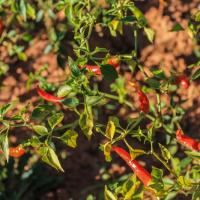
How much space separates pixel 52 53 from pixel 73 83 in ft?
6.50

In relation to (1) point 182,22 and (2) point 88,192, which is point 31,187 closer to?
(2) point 88,192

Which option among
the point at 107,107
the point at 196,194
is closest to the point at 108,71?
the point at 196,194

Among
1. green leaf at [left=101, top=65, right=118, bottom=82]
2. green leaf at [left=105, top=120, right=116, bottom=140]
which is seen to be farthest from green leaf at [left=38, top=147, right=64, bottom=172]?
green leaf at [left=101, top=65, right=118, bottom=82]

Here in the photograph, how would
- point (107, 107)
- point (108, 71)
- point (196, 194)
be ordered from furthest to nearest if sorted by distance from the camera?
1. point (107, 107)
2. point (108, 71)
3. point (196, 194)

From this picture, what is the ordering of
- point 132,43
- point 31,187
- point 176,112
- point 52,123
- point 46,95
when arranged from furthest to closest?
point 132,43 < point 31,187 < point 176,112 < point 46,95 < point 52,123

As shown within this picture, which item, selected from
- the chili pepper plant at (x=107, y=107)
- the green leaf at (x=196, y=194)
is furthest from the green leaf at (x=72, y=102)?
the green leaf at (x=196, y=194)

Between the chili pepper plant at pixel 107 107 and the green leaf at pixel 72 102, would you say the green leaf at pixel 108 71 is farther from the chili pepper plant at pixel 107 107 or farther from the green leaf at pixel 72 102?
the green leaf at pixel 72 102

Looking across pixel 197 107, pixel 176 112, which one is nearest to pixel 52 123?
pixel 176 112

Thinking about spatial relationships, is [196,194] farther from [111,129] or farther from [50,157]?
[50,157]

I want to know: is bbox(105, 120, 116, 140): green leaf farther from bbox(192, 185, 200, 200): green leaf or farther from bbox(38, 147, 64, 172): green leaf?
bbox(192, 185, 200, 200): green leaf

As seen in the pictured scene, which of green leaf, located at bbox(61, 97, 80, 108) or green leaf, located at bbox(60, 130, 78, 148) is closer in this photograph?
green leaf, located at bbox(60, 130, 78, 148)

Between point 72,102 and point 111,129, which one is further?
point 72,102

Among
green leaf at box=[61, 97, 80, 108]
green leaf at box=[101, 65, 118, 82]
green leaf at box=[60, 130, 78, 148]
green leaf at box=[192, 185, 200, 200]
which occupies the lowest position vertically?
green leaf at box=[192, 185, 200, 200]

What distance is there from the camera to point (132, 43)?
12.5 ft
